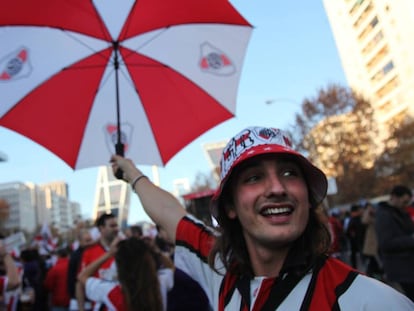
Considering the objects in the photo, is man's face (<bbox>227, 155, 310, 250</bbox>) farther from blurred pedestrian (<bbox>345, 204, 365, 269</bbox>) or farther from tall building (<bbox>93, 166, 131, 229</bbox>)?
blurred pedestrian (<bbox>345, 204, 365, 269</bbox>)

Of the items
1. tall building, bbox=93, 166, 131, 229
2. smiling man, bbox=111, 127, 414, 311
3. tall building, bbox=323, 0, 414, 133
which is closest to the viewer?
smiling man, bbox=111, 127, 414, 311

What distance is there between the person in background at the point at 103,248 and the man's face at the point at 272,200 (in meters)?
2.71

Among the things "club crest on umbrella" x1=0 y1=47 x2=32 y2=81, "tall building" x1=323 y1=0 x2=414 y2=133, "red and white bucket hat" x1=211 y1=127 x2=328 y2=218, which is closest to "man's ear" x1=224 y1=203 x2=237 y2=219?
"red and white bucket hat" x1=211 y1=127 x2=328 y2=218

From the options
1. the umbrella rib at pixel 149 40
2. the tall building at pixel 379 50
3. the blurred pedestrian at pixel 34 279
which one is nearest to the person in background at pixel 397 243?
the umbrella rib at pixel 149 40

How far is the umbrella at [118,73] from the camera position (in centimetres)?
308

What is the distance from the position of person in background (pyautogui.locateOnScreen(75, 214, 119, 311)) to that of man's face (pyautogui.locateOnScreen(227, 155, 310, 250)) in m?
2.71

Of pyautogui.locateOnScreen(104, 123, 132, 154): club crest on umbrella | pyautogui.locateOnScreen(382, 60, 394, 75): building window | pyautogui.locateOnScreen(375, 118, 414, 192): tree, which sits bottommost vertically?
pyautogui.locateOnScreen(104, 123, 132, 154): club crest on umbrella

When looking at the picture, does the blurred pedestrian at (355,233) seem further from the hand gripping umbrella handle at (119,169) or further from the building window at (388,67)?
the building window at (388,67)

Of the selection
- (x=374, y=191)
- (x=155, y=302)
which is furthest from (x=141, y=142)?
(x=374, y=191)

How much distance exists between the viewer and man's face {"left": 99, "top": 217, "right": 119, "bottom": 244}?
17.6 feet

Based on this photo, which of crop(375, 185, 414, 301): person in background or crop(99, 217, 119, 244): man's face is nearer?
crop(375, 185, 414, 301): person in background

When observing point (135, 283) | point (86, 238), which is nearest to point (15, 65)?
point (135, 283)

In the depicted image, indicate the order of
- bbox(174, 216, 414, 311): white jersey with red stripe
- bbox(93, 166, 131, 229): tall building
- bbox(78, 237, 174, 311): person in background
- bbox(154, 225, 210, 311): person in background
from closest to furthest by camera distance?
bbox(174, 216, 414, 311): white jersey with red stripe, bbox(78, 237, 174, 311): person in background, bbox(154, 225, 210, 311): person in background, bbox(93, 166, 131, 229): tall building

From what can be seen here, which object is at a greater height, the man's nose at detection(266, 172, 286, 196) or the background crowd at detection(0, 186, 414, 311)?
the man's nose at detection(266, 172, 286, 196)
